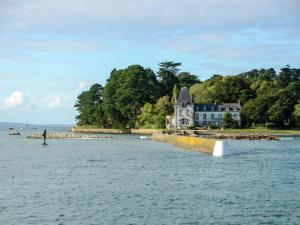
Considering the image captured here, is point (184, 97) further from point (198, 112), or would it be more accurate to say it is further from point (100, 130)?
point (100, 130)

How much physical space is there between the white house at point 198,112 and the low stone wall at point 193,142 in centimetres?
4355

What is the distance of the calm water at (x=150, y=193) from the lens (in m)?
25.6

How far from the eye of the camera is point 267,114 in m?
143

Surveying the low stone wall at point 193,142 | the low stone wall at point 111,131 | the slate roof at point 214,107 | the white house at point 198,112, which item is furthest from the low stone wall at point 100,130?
the low stone wall at point 193,142

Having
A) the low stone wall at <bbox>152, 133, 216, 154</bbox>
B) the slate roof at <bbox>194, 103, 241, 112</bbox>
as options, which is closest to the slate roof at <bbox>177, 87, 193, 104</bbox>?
the slate roof at <bbox>194, 103, 241, 112</bbox>

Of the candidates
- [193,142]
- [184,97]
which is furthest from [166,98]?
[193,142]

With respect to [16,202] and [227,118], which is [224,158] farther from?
[227,118]

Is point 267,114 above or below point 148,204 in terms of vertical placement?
above

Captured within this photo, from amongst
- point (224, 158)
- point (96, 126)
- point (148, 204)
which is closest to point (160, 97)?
point (96, 126)

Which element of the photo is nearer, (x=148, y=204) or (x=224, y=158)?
(x=148, y=204)

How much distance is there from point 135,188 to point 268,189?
27.3 feet

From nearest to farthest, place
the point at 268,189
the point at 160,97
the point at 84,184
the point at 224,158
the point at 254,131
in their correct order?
the point at 268,189
the point at 84,184
the point at 224,158
the point at 254,131
the point at 160,97

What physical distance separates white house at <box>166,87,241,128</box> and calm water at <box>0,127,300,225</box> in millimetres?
95398

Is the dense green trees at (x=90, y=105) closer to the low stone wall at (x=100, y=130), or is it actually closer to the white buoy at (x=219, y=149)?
the low stone wall at (x=100, y=130)
